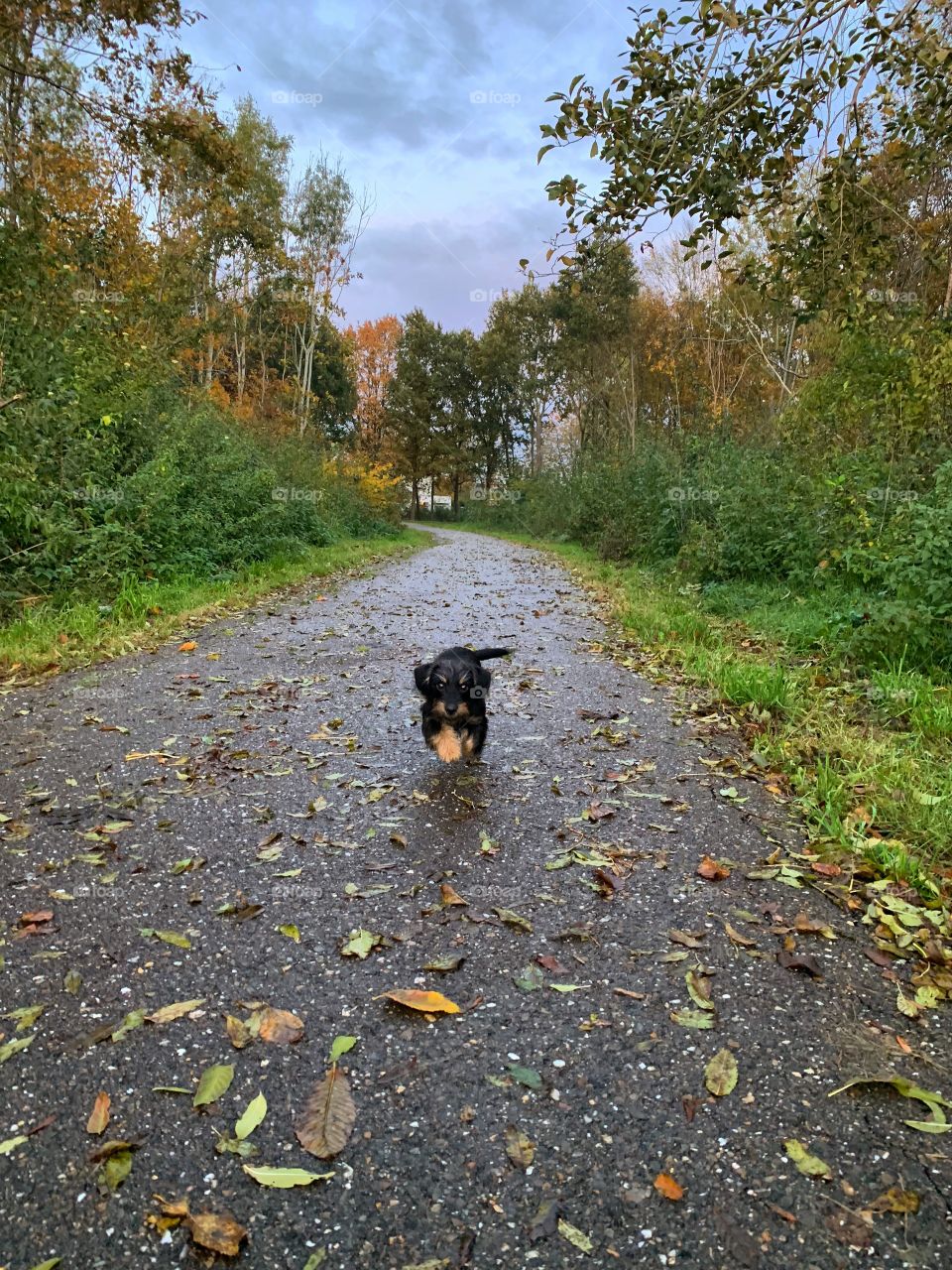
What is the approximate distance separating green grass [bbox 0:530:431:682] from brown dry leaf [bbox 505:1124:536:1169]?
6.10 meters

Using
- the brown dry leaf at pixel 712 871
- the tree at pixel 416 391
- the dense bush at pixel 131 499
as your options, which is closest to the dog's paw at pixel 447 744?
the brown dry leaf at pixel 712 871

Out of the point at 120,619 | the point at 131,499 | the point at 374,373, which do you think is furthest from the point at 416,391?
the point at 120,619

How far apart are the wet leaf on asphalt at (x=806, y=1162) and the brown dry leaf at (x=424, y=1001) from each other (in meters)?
1.07

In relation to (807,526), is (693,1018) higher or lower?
lower

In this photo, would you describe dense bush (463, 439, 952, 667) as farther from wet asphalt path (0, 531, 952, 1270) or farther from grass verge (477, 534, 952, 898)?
wet asphalt path (0, 531, 952, 1270)

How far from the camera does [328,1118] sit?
83.3 inches

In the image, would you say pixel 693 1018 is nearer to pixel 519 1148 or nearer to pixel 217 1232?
pixel 519 1148

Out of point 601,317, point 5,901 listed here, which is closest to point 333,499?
point 601,317

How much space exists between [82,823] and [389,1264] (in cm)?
292

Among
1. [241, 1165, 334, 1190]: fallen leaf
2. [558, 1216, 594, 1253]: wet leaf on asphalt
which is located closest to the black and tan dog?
[241, 1165, 334, 1190]: fallen leaf

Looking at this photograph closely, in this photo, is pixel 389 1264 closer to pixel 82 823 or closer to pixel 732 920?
pixel 732 920

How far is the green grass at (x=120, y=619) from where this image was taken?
22.9 ft

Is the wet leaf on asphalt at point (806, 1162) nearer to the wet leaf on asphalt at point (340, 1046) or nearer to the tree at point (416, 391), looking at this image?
the wet leaf on asphalt at point (340, 1046)

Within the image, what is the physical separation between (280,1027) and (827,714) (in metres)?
4.50
